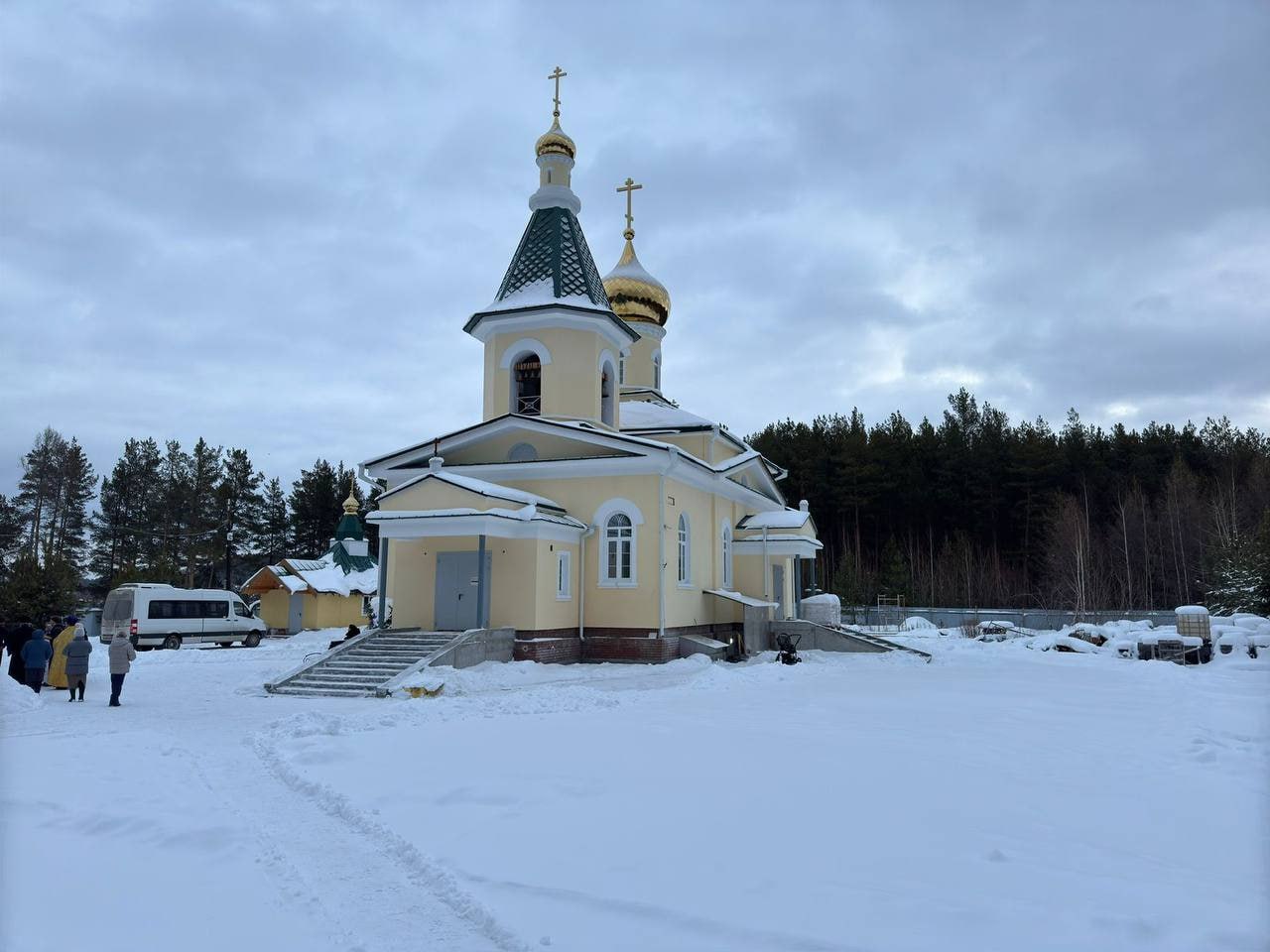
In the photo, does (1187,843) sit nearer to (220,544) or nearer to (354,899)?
(354,899)

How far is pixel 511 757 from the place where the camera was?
771 cm

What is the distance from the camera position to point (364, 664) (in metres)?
15.1

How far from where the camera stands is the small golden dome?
22.7 m

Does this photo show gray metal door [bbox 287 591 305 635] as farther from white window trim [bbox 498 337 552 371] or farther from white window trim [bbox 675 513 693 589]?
white window trim [bbox 675 513 693 589]

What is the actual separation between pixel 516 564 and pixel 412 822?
11442 mm

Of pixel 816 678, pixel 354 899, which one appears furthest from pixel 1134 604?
pixel 354 899

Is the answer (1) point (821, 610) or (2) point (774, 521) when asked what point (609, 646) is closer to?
(2) point (774, 521)

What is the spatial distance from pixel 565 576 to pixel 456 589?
220 cm

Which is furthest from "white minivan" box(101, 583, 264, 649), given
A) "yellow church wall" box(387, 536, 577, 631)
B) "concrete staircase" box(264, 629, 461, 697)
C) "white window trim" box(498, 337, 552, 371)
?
"white window trim" box(498, 337, 552, 371)

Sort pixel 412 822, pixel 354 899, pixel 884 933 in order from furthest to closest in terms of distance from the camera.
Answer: pixel 412 822, pixel 354 899, pixel 884 933

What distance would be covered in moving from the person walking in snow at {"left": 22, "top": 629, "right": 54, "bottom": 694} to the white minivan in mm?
11609

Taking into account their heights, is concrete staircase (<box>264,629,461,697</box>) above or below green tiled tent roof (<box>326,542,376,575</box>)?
below

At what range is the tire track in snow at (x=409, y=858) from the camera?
4160mm

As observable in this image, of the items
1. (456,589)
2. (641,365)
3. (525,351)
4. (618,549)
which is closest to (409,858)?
(456,589)
